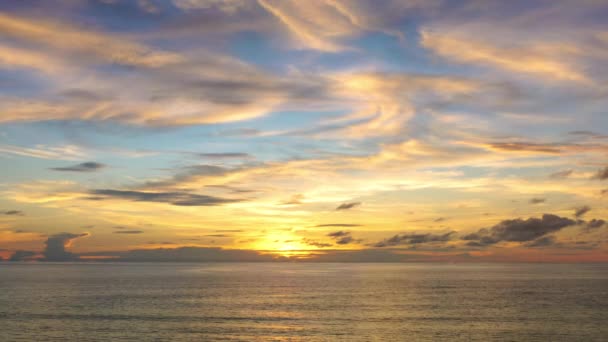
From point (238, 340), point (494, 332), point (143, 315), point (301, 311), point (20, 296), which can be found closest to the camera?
point (238, 340)

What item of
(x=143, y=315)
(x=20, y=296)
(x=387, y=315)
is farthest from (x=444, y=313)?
(x=20, y=296)

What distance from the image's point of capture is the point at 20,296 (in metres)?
168

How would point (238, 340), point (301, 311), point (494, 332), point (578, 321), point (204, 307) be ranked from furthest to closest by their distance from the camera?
1. point (204, 307)
2. point (301, 311)
3. point (578, 321)
4. point (494, 332)
5. point (238, 340)

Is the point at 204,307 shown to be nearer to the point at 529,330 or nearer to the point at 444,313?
the point at 444,313

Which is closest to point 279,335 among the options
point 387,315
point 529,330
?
point 387,315

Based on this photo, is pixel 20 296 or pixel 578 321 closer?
pixel 578 321

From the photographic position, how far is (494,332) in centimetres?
9588

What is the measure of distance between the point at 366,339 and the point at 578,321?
4643cm

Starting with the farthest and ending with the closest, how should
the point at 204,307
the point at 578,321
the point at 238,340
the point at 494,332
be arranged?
the point at 204,307, the point at 578,321, the point at 494,332, the point at 238,340

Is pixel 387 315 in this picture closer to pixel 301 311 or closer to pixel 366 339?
pixel 301 311

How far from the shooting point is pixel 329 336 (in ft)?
305

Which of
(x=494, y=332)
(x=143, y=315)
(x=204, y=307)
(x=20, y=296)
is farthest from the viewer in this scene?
(x=20, y=296)

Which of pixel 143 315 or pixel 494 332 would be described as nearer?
pixel 494 332

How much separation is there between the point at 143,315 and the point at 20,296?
72.5 meters
